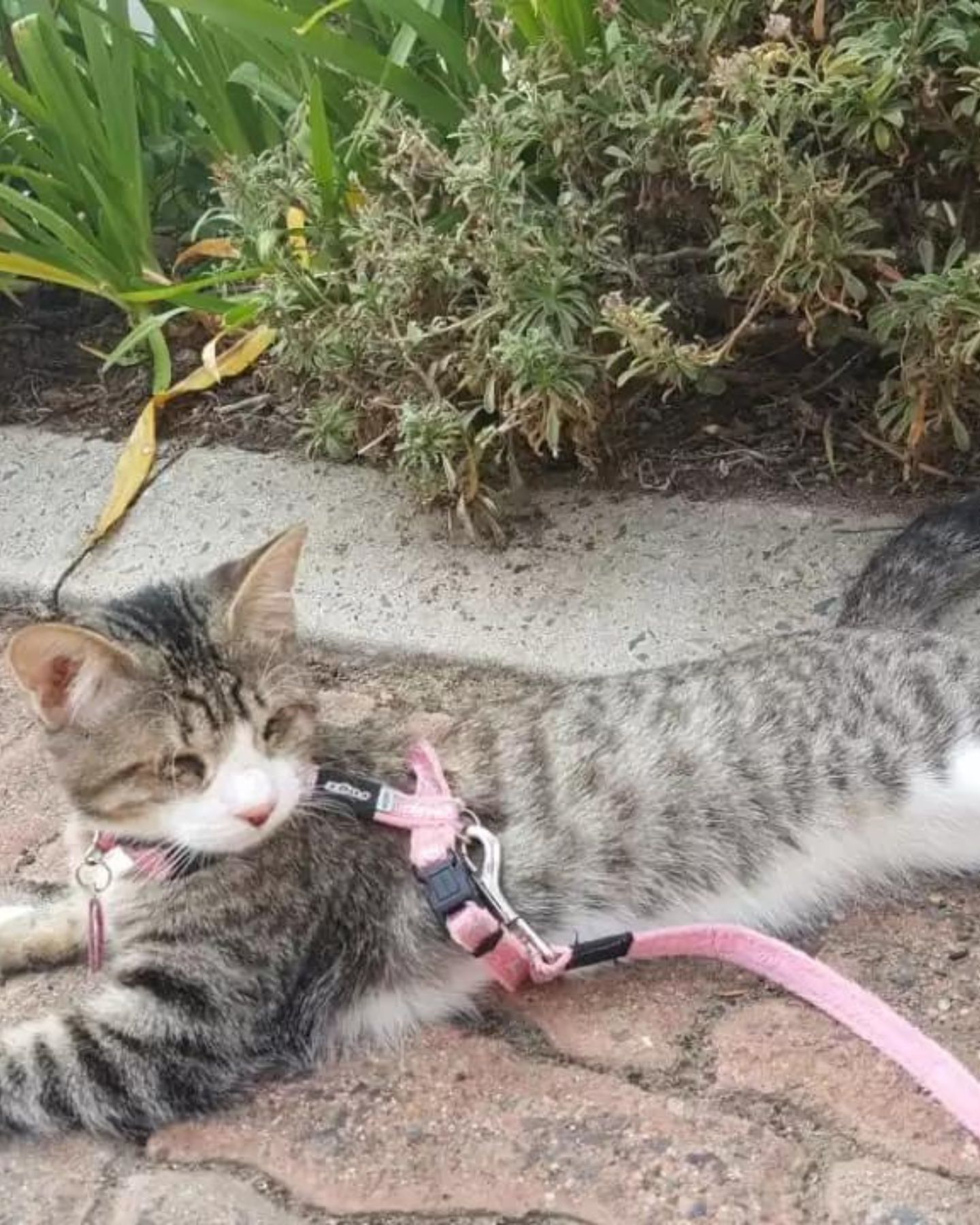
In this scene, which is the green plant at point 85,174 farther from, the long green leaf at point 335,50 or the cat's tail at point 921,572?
the cat's tail at point 921,572

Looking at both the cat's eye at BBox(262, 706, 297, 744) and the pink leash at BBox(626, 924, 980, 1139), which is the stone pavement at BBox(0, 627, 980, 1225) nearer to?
the pink leash at BBox(626, 924, 980, 1139)

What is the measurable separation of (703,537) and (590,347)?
49 cm

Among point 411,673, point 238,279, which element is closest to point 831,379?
point 411,673

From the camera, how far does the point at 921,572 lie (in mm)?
2832

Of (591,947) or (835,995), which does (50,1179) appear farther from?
(835,995)

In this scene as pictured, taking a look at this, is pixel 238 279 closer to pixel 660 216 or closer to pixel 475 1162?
pixel 660 216

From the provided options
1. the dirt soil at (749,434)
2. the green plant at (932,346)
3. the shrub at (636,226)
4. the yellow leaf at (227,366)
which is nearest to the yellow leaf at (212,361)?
the yellow leaf at (227,366)

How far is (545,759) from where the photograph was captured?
2492mm

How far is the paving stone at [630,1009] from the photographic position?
7.25 ft

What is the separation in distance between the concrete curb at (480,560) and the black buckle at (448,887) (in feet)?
2.73

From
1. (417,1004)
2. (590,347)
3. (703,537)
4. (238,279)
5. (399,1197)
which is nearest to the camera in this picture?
(399,1197)

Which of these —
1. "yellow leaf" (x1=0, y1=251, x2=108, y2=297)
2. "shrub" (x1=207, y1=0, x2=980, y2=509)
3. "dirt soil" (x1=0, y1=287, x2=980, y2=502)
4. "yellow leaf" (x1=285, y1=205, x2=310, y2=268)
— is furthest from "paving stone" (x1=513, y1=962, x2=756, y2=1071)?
"yellow leaf" (x1=0, y1=251, x2=108, y2=297)

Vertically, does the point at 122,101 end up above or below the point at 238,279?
above

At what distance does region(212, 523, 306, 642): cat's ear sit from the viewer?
229 centimetres
